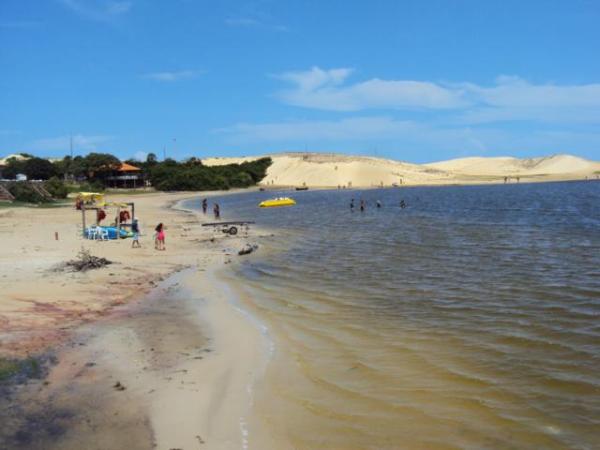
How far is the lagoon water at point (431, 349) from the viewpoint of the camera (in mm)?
7484

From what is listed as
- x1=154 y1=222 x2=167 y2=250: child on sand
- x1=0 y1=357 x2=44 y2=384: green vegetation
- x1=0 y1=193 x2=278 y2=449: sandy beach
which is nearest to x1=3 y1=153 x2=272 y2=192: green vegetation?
x1=154 y1=222 x2=167 y2=250: child on sand

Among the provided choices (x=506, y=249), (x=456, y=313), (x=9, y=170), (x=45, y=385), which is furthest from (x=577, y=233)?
(x=9, y=170)

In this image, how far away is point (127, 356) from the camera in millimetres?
10172

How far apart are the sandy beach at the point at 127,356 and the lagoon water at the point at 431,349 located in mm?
747

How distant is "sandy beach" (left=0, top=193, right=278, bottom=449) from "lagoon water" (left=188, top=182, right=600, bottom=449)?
0.75m

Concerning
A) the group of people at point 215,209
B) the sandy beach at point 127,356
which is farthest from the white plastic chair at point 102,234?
the group of people at point 215,209

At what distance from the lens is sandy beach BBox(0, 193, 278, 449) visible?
7156mm

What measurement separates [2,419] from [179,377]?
2583mm

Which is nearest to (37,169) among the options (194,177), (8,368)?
(194,177)

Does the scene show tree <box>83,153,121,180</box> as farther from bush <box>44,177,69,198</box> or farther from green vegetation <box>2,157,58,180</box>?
bush <box>44,177,69,198</box>

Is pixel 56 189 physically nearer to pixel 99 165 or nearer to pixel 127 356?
pixel 99 165

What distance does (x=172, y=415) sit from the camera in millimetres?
7637

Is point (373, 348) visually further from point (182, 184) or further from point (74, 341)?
point (182, 184)

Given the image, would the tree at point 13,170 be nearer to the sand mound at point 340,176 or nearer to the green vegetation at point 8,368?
the sand mound at point 340,176
